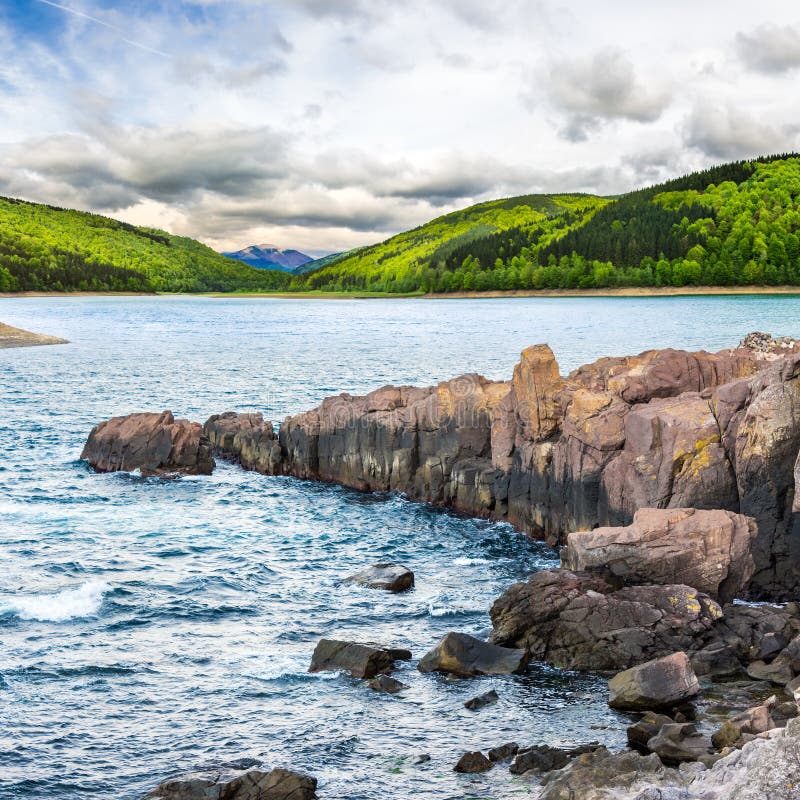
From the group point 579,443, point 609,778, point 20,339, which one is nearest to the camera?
point 609,778

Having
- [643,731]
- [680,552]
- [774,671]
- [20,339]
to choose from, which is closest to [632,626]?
[680,552]

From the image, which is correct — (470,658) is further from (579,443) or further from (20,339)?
(20,339)

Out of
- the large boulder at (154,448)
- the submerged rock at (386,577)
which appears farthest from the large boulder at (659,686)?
the large boulder at (154,448)

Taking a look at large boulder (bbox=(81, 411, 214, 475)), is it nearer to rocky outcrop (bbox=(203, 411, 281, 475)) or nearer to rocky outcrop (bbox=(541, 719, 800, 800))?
rocky outcrop (bbox=(203, 411, 281, 475))

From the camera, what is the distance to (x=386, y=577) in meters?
25.8

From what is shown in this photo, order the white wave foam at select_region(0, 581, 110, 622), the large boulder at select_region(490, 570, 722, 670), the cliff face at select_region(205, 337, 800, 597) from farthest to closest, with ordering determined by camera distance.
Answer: the cliff face at select_region(205, 337, 800, 597) → the white wave foam at select_region(0, 581, 110, 622) → the large boulder at select_region(490, 570, 722, 670)

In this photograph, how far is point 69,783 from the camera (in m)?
15.5

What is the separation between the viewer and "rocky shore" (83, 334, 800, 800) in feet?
48.2

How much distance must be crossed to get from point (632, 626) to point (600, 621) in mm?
751

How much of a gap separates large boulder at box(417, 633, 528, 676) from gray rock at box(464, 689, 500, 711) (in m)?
1.17

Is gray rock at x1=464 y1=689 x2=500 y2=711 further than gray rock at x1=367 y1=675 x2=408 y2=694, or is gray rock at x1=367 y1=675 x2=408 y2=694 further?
gray rock at x1=367 y1=675 x2=408 y2=694

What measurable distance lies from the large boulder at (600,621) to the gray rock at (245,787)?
24.3 feet

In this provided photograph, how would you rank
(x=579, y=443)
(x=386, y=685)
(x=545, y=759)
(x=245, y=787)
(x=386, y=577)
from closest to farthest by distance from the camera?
(x=245, y=787), (x=545, y=759), (x=386, y=685), (x=386, y=577), (x=579, y=443)

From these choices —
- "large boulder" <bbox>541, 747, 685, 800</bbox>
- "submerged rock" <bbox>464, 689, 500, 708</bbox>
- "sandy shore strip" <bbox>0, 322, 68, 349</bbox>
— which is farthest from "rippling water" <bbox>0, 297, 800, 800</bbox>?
"sandy shore strip" <bbox>0, 322, 68, 349</bbox>
